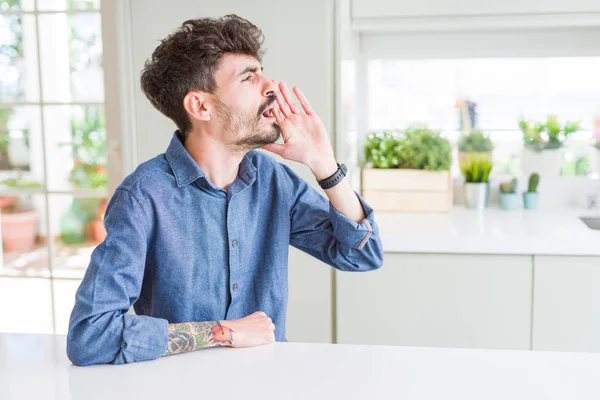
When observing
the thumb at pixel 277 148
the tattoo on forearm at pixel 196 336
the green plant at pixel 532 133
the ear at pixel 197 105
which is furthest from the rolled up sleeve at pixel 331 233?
the green plant at pixel 532 133

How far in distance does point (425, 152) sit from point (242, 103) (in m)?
1.36

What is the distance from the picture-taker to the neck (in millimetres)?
1606

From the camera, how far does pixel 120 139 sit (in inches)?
102

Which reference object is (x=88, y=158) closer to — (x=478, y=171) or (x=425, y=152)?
(x=425, y=152)

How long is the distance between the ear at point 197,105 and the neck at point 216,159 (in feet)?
0.17

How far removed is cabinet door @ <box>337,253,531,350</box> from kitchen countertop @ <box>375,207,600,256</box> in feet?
0.11

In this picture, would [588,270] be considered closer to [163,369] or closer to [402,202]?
[402,202]

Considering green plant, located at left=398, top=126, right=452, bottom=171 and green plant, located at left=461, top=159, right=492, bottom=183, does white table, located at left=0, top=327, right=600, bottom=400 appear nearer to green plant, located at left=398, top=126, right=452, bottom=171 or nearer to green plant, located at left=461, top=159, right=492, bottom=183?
green plant, located at left=398, top=126, right=452, bottom=171

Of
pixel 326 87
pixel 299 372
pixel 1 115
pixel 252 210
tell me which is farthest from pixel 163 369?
pixel 1 115

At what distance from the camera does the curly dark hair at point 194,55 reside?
1.55 meters

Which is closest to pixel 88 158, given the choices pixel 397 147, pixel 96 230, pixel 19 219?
pixel 96 230

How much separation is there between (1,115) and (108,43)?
0.74 m

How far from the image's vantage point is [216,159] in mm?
1609

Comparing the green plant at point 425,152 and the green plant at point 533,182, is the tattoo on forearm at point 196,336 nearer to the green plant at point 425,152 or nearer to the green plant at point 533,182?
the green plant at point 425,152
